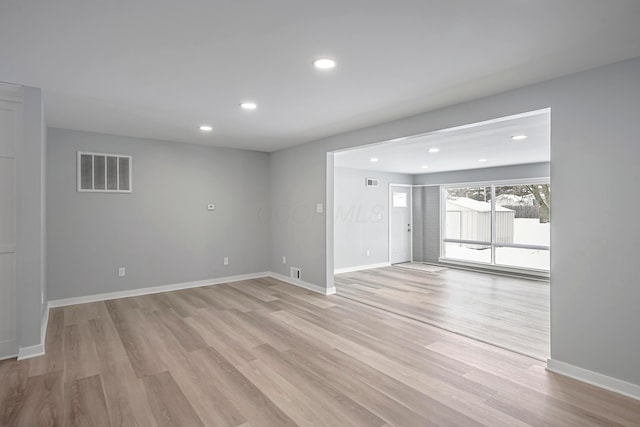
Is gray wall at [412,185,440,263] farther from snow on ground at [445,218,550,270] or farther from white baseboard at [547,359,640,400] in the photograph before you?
white baseboard at [547,359,640,400]

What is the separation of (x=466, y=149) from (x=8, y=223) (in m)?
6.02

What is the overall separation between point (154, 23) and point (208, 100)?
1480 millimetres

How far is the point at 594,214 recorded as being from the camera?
264 centimetres

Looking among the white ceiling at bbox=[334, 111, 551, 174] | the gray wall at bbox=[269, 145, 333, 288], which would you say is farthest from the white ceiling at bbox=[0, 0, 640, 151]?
the gray wall at bbox=[269, 145, 333, 288]

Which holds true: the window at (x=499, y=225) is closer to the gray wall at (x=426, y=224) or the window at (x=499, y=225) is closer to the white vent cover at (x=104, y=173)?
the gray wall at (x=426, y=224)

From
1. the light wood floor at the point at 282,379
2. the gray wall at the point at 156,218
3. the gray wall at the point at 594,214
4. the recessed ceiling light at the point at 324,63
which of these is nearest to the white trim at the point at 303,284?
the gray wall at the point at 156,218

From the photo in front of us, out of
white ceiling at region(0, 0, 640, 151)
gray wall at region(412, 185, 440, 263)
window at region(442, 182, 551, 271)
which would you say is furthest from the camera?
gray wall at region(412, 185, 440, 263)

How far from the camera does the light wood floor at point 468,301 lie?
3.68 metres

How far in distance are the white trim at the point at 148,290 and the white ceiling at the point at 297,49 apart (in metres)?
2.66

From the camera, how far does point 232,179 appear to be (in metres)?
6.21

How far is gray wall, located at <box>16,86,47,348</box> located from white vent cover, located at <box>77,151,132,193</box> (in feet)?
5.76

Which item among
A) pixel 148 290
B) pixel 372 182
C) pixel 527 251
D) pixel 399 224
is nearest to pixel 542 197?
pixel 527 251

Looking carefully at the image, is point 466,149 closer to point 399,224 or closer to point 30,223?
point 399,224

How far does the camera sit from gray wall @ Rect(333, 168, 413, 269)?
24.6 feet
